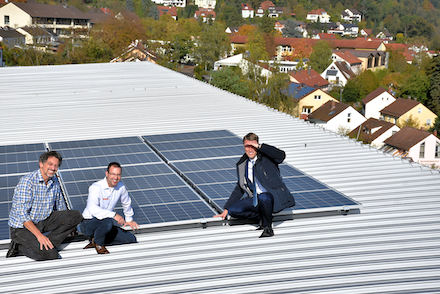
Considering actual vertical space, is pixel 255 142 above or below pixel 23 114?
above

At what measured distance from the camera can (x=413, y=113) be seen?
6881 cm

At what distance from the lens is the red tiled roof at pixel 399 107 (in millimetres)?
68688

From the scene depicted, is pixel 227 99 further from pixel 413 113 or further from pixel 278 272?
pixel 413 113

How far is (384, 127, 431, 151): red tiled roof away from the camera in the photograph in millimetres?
52812

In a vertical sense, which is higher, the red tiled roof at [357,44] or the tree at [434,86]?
the red tiled roof at [357,44]

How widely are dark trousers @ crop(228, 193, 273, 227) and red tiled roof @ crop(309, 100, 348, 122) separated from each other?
5486 cm

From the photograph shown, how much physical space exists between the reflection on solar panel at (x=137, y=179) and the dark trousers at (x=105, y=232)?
402 millimetres

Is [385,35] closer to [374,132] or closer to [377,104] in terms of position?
[377,104]

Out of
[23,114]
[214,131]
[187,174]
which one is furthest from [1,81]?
[187,174]

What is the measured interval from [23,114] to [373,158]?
970 cm

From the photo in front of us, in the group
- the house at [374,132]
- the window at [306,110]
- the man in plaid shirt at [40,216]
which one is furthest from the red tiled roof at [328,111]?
the man in plaid shirt at [40,216]

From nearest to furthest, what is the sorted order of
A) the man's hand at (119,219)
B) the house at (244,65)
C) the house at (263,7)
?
the man's hand at (119,219), the house at (244,65), the house at (263,7)

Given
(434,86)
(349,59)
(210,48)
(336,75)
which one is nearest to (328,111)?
(434,86)

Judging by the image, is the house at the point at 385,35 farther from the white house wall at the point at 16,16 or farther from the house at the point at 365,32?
the white house wall at the point at 16,16
